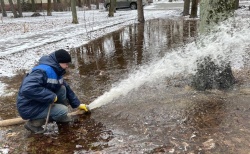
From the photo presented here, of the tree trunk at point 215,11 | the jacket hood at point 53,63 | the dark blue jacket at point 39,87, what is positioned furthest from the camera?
the tree trunk at point 215,11

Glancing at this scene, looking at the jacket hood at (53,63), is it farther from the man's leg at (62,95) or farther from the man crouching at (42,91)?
the man's leg at (62,95)

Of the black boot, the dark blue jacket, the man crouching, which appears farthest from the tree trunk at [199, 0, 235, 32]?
the black boot

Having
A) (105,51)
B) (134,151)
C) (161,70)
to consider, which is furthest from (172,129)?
(105,51)

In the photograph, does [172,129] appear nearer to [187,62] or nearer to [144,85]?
[144,85]

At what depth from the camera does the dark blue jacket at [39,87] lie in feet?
11.9

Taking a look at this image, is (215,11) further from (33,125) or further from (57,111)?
(33,125)

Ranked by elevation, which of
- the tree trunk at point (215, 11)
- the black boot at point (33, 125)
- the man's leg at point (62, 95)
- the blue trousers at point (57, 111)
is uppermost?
the tree trunk at point (215, 11)

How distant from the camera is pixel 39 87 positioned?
365 cm

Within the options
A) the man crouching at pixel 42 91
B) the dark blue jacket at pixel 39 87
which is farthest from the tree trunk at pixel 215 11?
the dark blue jacket at pixel 39 87

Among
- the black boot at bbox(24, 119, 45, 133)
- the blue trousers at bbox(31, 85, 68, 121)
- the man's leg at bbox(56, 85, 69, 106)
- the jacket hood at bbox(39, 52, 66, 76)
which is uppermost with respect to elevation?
the jacket hood at bbox(39, 52, 66, 76)

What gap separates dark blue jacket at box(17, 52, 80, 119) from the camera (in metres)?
3.62

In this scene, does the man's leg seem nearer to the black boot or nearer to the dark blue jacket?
the dark blue jacket

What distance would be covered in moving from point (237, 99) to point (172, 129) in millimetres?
1627

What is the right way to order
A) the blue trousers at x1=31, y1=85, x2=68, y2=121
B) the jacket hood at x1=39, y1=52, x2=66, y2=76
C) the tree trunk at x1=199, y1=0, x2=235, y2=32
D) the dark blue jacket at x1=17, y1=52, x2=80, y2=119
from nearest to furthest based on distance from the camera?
the dark blue jacket at x1=17, y1=52, x2=80, y2=119
the jacket hood at x1=39, y1=52, x2=66, y2=76
the blue trousers at x1=31, y1=85, x2=68, y2=121
the tree trunk at x1=199, y1=0, x2=235, y2=32
